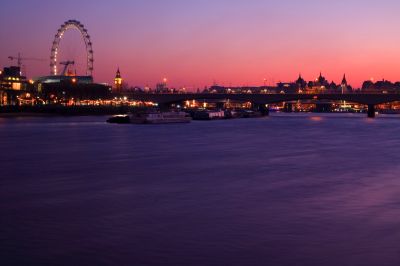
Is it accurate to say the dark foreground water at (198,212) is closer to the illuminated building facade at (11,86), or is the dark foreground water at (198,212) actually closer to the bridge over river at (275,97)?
the bridge over river at (275,97)

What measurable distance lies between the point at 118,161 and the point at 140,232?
15.0 metres

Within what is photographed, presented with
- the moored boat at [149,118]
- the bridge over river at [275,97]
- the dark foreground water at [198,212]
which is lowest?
the dark foreground water at [198,212]

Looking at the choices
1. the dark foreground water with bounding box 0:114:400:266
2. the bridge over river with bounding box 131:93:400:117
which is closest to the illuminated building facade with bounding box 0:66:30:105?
the bridge over river with bounding box 131:93:400:117

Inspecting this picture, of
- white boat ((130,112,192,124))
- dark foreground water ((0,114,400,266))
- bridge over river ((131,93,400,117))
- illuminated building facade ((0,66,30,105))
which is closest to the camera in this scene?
dark foreground water ((0,114,400,266))

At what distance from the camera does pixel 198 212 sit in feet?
43.2

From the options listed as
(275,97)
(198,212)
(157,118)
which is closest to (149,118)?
(157,118)

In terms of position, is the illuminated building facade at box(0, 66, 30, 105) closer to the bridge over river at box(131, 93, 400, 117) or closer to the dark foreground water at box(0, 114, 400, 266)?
the bridge over river at box(131, 93, 400, 117)

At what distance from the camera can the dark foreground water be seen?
9.64 meters

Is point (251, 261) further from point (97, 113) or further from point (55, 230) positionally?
point (97, 113)

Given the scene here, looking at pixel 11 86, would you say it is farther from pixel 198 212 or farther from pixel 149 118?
pixel 198 212

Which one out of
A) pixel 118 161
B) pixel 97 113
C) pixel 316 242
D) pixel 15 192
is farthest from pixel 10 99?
pixel 316 242

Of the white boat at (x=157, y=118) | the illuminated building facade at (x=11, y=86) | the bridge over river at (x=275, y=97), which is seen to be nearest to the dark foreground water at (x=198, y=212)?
the white boat at (x=157, y=118)

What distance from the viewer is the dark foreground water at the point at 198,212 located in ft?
31.6

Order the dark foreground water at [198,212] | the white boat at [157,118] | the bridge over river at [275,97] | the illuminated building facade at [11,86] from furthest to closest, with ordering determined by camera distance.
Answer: the illuminated building facade at [11,86] → the bridge over river at [275,97] → the white boat at [157,118] → the dark foreground water at [198,212]
